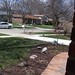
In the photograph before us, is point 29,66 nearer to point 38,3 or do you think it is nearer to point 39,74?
point 39,74

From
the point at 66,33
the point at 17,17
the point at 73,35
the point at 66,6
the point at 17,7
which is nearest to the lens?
Result: the point at 73,35

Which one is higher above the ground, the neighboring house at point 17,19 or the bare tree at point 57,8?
the bare tree at point 57,8

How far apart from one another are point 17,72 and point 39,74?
59 cm

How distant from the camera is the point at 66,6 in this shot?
45906 millimetres

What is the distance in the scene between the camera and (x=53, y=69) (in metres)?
7.85

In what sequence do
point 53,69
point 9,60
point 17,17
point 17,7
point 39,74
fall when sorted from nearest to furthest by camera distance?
point 39,74 < point 53,69 < point 9,60 < point 17,7 < point 17,17

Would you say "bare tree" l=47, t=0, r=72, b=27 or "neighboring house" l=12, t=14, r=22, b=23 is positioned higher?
"bare tree" l=47, t=0, r=72, b=27

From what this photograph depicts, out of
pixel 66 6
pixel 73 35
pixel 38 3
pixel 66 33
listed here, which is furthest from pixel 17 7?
pixel 73 35

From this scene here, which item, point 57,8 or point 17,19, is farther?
point 17,19

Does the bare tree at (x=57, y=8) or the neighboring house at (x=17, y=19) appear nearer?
the bare tree at (x=57, y=8)

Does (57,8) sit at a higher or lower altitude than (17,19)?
higher

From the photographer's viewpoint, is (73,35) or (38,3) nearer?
(73,35)

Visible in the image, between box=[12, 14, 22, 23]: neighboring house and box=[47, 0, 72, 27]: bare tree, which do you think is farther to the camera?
box=[12, 14, 22, 23]: neighboring house

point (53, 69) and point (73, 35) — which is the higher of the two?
point (73, 35)
